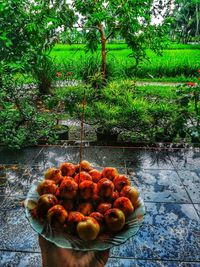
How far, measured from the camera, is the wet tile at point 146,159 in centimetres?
402

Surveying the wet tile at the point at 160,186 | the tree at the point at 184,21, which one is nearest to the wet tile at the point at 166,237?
the wet tile at the point at 160,186

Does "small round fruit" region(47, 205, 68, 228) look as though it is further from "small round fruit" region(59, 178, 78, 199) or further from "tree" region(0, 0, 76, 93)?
"tree" region(0, 0, 76, 93)

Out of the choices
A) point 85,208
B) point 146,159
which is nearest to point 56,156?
point 146,159

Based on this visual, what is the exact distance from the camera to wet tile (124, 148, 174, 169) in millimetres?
4016

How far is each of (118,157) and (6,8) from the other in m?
2.54

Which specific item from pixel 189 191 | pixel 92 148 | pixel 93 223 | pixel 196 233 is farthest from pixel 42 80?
pixel 93 223

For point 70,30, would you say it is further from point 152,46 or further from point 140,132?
point 140,132

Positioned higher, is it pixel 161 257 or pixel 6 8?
pixel 6 8

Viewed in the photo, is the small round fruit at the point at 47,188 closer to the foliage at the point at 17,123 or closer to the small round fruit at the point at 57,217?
the small round fruit at the point at 57,217

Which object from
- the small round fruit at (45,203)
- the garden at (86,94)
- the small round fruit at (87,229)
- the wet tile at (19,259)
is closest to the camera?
the small round fruit at (87,229)

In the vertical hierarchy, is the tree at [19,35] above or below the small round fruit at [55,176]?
above

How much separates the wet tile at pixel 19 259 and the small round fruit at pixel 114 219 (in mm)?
1271

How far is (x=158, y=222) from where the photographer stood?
8.92 ft

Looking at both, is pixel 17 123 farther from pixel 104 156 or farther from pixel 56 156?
pixel 104 156
